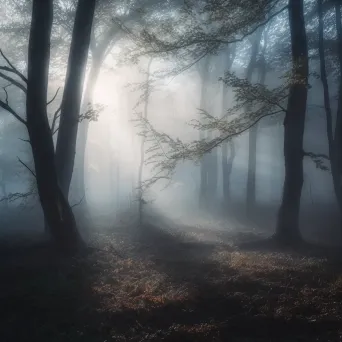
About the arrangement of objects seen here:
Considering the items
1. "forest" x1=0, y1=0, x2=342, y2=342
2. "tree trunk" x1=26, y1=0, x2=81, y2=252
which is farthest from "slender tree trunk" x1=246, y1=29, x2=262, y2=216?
"tree trunk" x1=26, y1=0, x2=81, y2=252

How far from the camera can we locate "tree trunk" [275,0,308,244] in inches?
473

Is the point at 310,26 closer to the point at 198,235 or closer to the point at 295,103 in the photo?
the point at 295,103

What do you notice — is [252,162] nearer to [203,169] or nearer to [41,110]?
[203,169]

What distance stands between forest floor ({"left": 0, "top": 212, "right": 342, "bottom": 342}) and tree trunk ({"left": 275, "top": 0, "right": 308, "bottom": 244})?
2520mm

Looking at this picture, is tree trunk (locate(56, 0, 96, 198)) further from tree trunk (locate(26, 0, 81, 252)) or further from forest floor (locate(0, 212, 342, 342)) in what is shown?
forest floor (locate(0, 212, 342, 342))

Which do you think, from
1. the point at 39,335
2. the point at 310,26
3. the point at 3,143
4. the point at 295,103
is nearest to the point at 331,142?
the point at 295,103

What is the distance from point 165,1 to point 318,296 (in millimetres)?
17057

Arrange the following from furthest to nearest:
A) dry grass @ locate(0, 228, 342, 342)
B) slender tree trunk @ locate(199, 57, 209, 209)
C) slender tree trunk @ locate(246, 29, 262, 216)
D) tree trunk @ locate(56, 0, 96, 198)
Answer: slender tree trunk @ locate(199, 57, 209, 209)
slender tree trunk @ locate(246, 29, 262, 216)
tree trunk @ locate(56, 0, 96, 198)
dry grass @ locate(0, 228, 342, 342)

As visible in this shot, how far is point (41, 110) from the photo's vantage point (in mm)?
8875

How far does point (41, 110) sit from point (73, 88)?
164cm

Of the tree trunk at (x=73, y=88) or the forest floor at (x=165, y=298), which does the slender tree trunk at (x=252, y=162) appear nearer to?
the forest floor at (x=165, y=298)

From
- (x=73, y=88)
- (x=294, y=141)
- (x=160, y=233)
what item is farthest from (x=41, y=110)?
(x=160, y=233)

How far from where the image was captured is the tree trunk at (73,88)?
997 centimetres

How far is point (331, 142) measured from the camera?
1529cm
